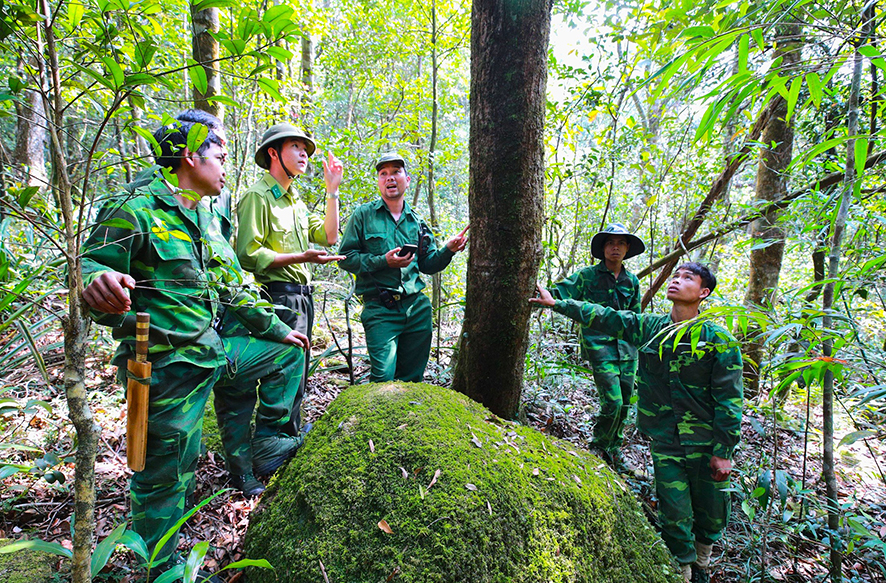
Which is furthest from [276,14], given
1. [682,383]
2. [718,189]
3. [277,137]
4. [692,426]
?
[718,189]

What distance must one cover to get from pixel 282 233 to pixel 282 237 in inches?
1.2

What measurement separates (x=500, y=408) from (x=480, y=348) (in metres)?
0.47

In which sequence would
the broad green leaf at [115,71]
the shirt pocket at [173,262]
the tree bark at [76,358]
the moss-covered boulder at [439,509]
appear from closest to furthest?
1. the broad green leaf at [115,71]
2. the tree bark at [76,358]
3. the moss-covered boulder at [439,509]
4. the shirt pocket at [173,262]

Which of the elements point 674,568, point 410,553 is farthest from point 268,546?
point 674,568

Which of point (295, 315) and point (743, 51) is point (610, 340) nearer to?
point (295, 315)

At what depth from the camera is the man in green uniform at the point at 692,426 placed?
2.89 metres

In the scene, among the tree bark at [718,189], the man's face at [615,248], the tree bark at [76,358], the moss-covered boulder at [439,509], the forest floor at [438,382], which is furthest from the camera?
the tree bark at [718,189]

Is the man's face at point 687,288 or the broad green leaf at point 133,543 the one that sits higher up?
the man's face at point 687,288

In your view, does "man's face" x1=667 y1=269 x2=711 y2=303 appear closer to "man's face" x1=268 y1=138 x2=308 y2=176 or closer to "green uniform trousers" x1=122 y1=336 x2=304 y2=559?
"man's face" x1=268 y1=138 x2=308 y2=176

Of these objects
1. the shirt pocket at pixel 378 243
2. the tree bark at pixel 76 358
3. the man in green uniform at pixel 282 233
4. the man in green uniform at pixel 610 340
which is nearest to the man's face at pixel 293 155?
the man in green uniform at pixel 282 233

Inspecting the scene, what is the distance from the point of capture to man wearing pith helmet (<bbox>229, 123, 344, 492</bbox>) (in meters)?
3.04

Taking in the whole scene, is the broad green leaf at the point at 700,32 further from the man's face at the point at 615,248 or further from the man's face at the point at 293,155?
the man's face at the point at 615,248

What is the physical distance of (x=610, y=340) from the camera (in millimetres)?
4125

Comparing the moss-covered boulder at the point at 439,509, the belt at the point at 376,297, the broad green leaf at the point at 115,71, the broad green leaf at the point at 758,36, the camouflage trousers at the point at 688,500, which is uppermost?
the broad green leaf at the point at 758,36
